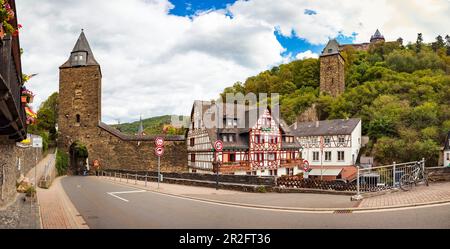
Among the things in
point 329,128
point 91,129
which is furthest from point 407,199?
point 91,129

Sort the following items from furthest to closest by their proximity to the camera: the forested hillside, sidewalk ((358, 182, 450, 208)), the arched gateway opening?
the arched gateway opening < the forested hillside < sidewalk ((358, 182, 450, 208))

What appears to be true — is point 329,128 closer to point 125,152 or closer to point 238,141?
point 238,141

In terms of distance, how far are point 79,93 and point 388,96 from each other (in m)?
42.4

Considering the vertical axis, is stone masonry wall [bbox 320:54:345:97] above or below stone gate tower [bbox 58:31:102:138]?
above

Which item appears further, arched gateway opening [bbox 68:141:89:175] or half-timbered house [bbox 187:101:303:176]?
arched gateway opening [bbox 68:141:89:175]

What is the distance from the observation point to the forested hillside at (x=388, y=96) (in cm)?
4312

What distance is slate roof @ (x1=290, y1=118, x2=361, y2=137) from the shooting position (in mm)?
44500

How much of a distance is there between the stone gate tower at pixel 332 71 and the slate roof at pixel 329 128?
25.4 m

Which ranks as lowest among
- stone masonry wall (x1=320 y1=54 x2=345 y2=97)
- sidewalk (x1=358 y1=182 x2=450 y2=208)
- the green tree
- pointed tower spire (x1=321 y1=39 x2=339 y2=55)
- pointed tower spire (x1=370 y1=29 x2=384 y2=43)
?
sidewalk (x1=358 y1=182 x2=450 y2=208)

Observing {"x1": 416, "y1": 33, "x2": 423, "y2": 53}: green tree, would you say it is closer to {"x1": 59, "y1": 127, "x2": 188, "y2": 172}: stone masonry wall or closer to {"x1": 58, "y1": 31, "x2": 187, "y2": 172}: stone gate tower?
{"x1": 59, "y1": 127, "x2": 188, "y2": 172}: stone masonry wall

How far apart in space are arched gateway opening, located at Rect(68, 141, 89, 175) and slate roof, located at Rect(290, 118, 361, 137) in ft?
88.6

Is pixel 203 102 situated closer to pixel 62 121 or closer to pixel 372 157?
pixel 62 121

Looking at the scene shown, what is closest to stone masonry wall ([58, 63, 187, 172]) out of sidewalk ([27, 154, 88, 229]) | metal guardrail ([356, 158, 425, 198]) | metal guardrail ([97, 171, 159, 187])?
metal guardrail ([97, 171, 159, 187])
